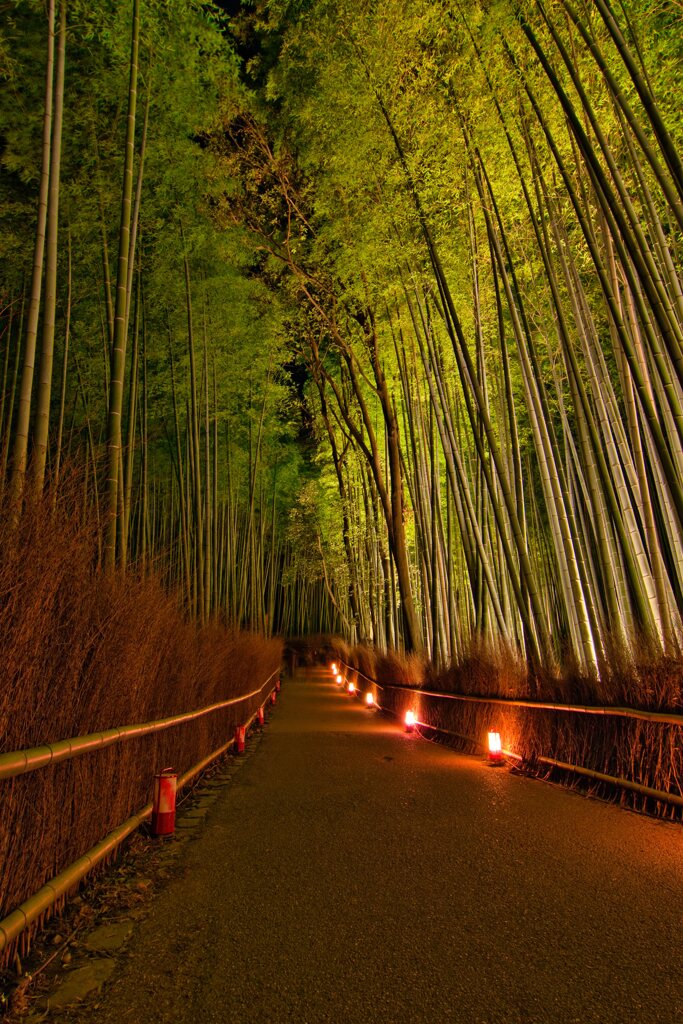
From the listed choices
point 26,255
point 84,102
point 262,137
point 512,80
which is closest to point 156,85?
point 84,102

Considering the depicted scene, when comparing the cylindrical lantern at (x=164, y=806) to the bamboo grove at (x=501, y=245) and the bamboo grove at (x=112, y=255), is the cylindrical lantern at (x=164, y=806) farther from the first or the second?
the bamboo grove at (x=501, y=245)

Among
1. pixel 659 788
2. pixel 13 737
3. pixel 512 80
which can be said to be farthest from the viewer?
pixel 512 80

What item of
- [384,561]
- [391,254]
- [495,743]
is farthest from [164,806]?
[384,561]

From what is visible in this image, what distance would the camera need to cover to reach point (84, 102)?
554cm

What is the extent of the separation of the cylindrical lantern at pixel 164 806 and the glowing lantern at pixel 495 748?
9.17 feet

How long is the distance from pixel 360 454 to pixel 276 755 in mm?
8560

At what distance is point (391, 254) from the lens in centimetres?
750

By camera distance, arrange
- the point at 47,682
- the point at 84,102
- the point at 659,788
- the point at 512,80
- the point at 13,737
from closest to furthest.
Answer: the point at 13,737 < the point at 47,682 < the point at 659,788 < the point at 512,80 < the point at 84,102

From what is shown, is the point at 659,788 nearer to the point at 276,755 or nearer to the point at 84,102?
the point at 276,755

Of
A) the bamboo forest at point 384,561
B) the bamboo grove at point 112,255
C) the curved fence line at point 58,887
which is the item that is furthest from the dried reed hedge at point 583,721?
the bamboo grove at point 112,255

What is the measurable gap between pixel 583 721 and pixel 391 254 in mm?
5799

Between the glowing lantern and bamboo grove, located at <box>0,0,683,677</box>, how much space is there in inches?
28.4

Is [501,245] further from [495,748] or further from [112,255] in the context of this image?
[495,748]

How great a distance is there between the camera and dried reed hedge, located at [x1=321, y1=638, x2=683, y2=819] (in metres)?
3.17
